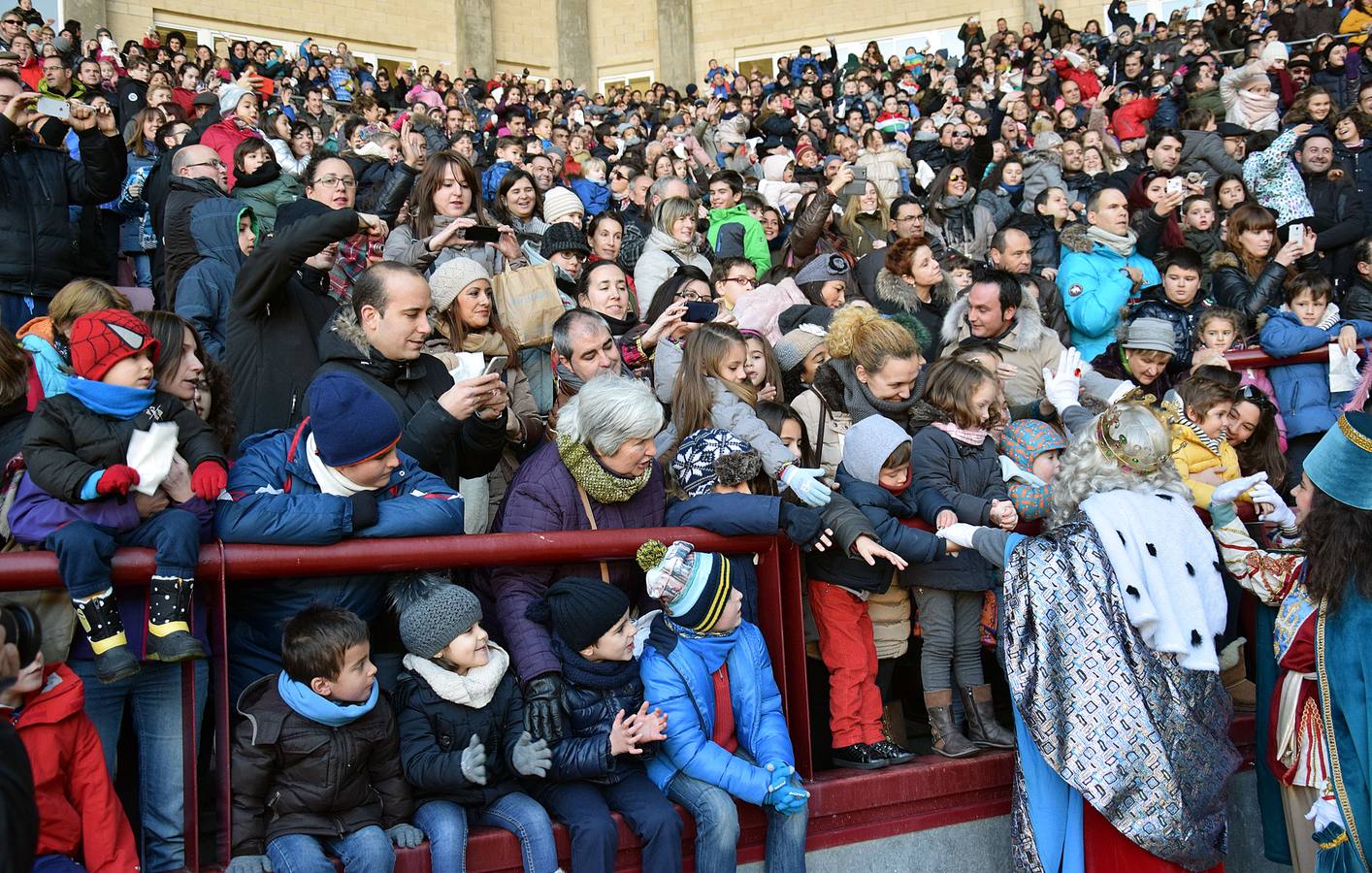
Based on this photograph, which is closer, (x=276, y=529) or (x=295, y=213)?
(x=276, y=529)

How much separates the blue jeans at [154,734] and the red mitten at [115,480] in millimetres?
518

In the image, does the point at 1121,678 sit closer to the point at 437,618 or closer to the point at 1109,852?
the point at 1109,852

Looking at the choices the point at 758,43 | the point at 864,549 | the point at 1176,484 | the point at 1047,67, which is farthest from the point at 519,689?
the point at 758,43

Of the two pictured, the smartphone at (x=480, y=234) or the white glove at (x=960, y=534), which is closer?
the white glove at (x=960, y=534)

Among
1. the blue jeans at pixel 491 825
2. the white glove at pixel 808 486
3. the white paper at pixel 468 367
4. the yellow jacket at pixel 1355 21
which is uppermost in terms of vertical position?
the yellow jacket at pixel 1355 21

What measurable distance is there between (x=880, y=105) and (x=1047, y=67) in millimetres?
2687

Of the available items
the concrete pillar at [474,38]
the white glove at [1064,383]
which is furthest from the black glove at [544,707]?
the concrete pillar at [474,38]

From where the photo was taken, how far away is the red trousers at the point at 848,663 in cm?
455

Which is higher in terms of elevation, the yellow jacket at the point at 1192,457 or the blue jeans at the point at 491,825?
the yellow jacket at the point at 1192,457

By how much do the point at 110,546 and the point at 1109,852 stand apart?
3.33m

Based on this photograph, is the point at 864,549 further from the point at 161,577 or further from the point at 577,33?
the point at 577,33

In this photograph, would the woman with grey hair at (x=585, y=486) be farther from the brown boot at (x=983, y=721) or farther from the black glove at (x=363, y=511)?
the brown boot at (x=983, y=721)

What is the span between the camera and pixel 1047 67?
19281 mm

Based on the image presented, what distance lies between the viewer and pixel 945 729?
467cm
